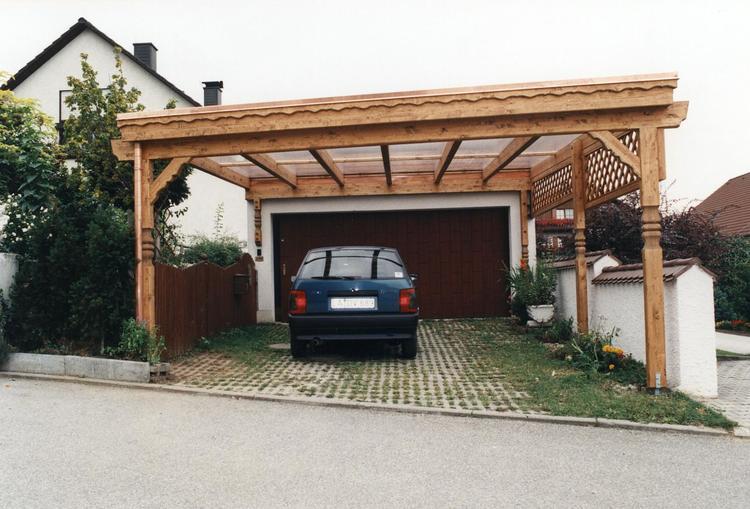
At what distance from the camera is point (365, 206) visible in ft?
43.6

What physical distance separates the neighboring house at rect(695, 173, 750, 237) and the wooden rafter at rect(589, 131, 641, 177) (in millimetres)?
14496

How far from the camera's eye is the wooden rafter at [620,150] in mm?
6717

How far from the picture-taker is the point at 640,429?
206 inches

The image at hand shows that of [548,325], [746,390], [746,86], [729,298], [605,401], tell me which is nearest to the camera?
[605,401]

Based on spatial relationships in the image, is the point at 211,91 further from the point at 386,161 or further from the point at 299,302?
the point at 299,302

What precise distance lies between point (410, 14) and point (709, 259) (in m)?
8.11

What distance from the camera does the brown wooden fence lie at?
8.19 metres

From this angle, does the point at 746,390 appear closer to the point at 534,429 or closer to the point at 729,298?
the point at 534,429

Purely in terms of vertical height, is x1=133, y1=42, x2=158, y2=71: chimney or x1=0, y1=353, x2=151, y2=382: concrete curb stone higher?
x1=133, y1=42, x2=158, y2=71: chimney

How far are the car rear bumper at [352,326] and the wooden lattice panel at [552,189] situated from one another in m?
3.96

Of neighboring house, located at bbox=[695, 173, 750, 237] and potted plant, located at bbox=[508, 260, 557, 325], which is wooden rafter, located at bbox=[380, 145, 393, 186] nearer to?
potted plant, located at bbox=[508, 260, 557, 325]

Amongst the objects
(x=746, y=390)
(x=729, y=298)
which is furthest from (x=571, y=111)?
(x=729, y=298)

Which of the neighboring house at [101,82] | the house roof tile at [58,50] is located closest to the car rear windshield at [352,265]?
the neighboring house at [101,82]

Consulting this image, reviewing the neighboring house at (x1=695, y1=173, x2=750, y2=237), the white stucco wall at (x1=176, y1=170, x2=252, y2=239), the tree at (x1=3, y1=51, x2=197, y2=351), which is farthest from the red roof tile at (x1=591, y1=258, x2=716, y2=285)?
the white stucco wall at (x1=176, y1=170, x2=252, y2=239)
